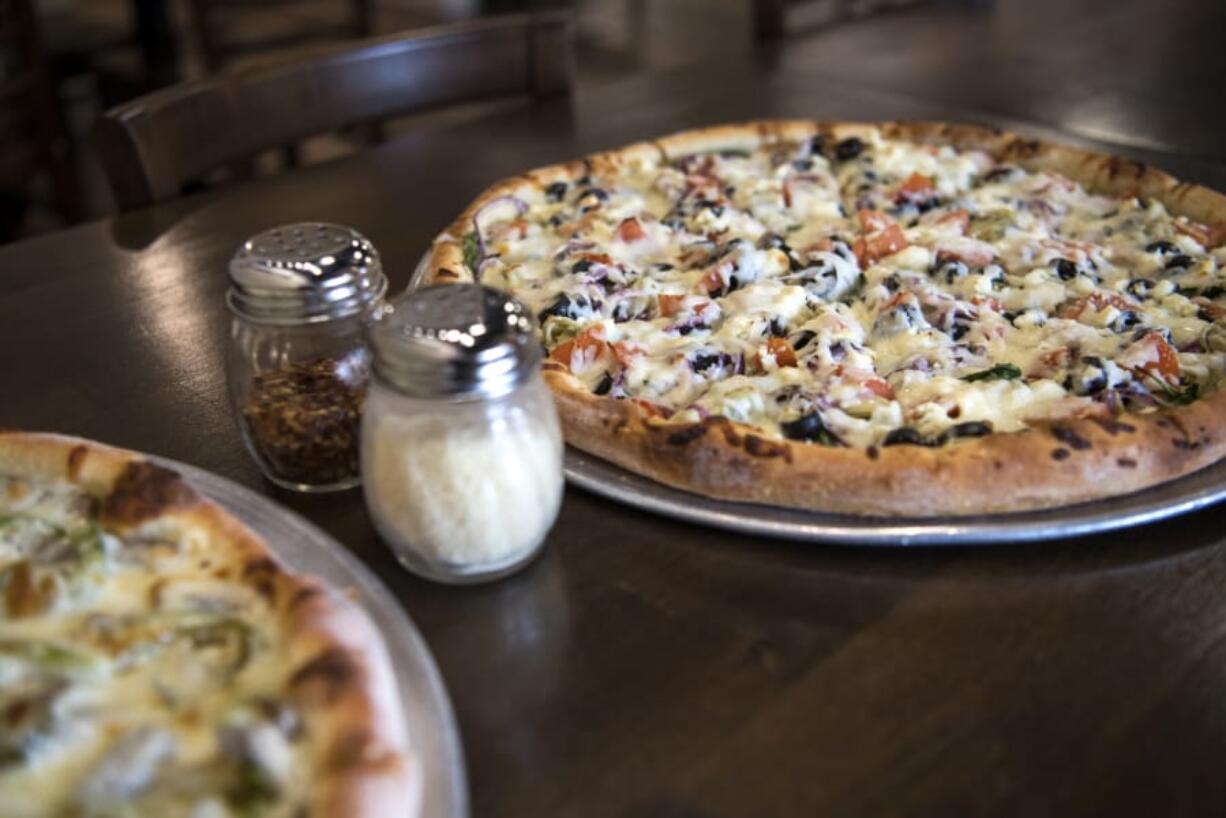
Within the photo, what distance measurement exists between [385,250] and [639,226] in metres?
0.41

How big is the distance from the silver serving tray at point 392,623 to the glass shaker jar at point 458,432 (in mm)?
58

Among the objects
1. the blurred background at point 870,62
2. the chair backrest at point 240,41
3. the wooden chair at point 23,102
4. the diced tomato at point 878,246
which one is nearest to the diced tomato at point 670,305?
the diced tomato at point 878,246

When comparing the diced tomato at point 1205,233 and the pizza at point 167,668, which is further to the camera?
the diced tomato at point 1205,233

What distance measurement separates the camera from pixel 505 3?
23.4 ft

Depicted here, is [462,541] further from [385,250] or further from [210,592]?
[385,250]

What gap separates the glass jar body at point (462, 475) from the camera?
1.05 m

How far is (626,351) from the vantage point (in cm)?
143

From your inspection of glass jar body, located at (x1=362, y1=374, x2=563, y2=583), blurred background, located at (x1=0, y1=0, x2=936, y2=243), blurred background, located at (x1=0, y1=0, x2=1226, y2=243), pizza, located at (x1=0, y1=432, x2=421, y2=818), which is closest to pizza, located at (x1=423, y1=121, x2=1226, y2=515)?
glass jar body, located at (x1=362, y1=374, x2=563, y2=583)

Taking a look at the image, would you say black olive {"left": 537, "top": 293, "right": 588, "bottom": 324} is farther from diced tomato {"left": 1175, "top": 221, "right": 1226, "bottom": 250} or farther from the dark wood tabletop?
diced tomato {"left": 1175, "top": 221, "right": 1226, "bottom": 250}

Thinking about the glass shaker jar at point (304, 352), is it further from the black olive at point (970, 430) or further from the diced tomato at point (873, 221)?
the diced tomato at point (873, 221)

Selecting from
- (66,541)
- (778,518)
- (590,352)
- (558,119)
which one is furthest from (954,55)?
(66,541)

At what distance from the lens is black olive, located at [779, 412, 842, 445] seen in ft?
4.17

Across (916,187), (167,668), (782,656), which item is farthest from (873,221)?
(167,668)

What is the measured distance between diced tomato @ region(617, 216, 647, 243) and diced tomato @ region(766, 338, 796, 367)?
0.38 metres
